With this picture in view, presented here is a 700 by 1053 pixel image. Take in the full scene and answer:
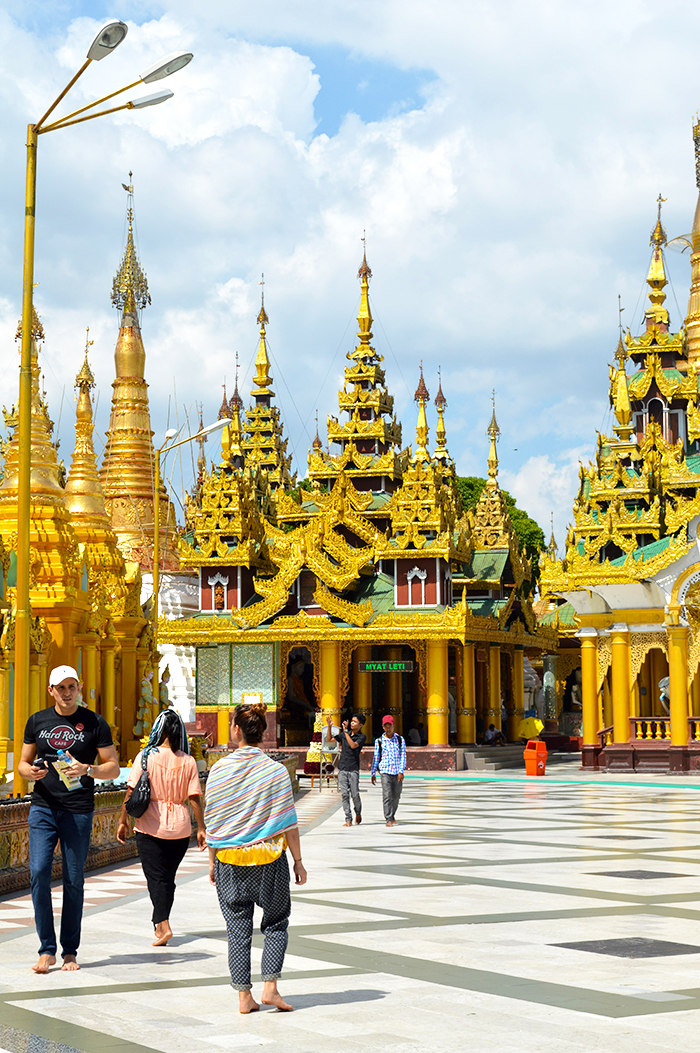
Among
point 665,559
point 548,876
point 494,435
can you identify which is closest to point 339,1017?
point 548,876

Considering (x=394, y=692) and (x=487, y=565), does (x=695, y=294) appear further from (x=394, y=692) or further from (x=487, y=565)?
(x=394, y=692)

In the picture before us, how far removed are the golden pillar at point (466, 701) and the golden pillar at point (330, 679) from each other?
4.01 metres

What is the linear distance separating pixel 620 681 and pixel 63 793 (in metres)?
30.6

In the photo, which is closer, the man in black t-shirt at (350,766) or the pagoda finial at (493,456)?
the man in black t-shirt at (350,766)

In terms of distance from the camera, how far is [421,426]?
182ft

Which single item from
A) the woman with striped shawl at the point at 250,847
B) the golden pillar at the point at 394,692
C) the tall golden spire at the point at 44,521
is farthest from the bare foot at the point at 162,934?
the golden pillar at the point at 394,692

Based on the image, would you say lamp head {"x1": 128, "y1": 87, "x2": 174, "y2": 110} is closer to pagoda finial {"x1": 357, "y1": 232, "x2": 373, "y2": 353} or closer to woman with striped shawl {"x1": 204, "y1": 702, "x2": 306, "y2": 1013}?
woman with striped shawl {"x1": 204, "y1": 702, "x2": 306, "y2": 1013}

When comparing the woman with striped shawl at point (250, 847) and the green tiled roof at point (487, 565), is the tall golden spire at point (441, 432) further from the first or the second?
the woman with striped shawl at point (250, 847)

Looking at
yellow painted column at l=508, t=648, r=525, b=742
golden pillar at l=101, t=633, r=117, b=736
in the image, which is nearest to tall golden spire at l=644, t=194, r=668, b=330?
yellow painted column at l=508, t=648, r=525, b=742

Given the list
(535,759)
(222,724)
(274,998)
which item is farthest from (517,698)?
(274,998)

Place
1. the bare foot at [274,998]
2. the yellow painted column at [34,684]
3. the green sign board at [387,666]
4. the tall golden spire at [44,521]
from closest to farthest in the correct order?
the bare foot at [274,998]
the yellow painted column at [34,684]
the tall golden spire at [44,521]
the green sign board at [387,666]

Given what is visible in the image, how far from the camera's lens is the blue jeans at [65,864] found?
8539 mm

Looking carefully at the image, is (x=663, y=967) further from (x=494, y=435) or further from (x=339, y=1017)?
(x=494, y=435)

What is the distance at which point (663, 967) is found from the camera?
332 inches
